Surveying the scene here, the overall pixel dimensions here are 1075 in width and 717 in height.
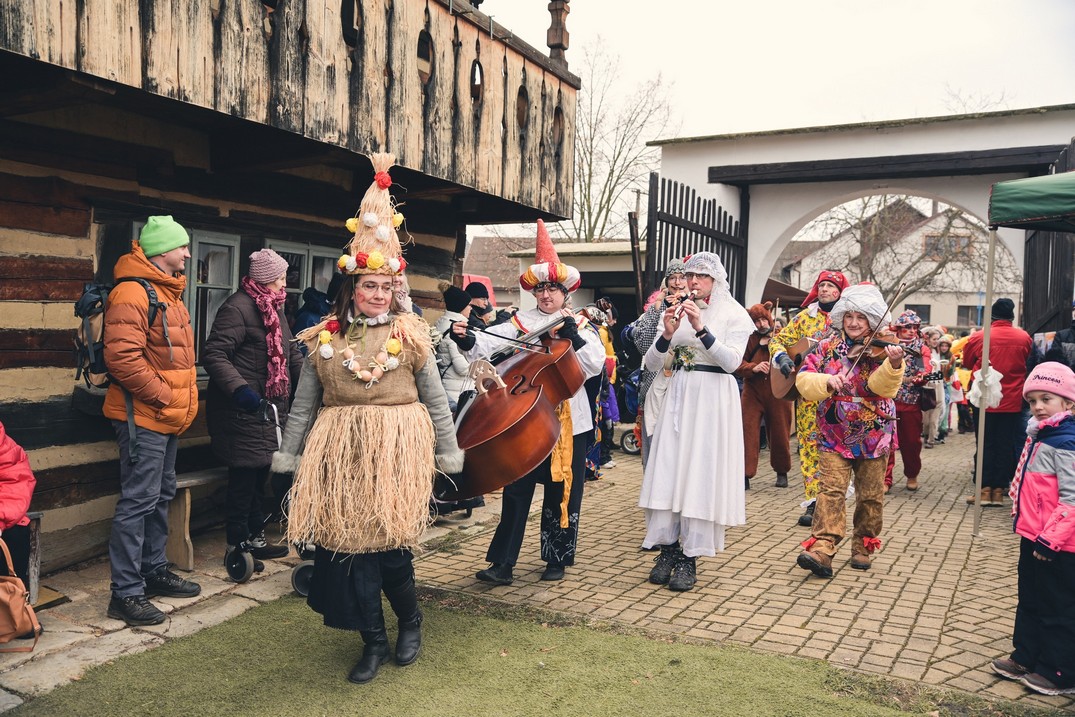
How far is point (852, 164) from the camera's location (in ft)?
34.9

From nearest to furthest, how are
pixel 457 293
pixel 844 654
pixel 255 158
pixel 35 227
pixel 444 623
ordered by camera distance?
pixel 844 654
pixel 444 623
pixel 35 227
pixel 255 158
pixel 457 293

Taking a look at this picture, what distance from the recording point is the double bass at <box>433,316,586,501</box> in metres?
4.21

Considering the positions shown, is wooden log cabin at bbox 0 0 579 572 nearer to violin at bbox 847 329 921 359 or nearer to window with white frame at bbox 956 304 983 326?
violin at bbox 847 329 921 359

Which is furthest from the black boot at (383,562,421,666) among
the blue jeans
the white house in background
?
the white house in background

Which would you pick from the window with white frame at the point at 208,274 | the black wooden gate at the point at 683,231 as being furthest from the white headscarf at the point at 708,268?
the window with white frame at the point at 208,274

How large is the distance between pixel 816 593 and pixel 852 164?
23.5 ft

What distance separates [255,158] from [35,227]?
1476 mm

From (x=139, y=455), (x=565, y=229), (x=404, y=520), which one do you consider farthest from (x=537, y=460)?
(x=565, y=229)

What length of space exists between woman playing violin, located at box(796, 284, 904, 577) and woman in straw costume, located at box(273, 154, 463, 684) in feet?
9.00

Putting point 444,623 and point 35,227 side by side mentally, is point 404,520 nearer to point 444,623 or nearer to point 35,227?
point 444,623

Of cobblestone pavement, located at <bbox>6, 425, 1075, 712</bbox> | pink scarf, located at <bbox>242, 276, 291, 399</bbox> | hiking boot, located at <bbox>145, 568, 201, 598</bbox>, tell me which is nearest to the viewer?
cobblestone pavement, located at <bbox>6, 425, 1075, 712</bbox>

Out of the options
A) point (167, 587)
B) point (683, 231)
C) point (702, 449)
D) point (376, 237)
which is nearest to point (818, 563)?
point (702, 449)

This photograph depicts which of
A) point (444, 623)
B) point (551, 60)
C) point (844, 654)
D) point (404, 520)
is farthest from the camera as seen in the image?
point (551, 60)

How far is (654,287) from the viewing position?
28.3 feet
